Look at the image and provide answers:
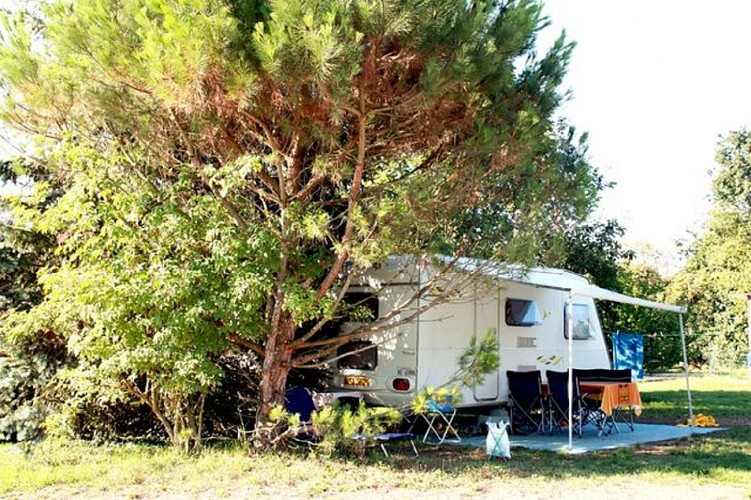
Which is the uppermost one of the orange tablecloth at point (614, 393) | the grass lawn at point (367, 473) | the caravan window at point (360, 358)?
the caravan window at point (360, 358)

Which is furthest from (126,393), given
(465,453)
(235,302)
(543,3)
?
(543,3)

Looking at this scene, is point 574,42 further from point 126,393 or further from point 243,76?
point 126,393

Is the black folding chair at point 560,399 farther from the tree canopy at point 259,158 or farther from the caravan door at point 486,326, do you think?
the tree canopy at point 259,158

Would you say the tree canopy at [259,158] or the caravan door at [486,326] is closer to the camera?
the tree canopy at [259,158]

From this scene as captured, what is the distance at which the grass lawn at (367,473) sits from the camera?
5512mm

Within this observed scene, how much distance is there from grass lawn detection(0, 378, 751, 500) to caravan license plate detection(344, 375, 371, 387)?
0.91 metres

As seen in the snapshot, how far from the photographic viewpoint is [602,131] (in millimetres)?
7723

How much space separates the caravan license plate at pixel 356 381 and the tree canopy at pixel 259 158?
121 centimetres

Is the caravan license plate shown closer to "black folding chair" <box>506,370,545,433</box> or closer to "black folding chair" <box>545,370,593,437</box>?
"black folding chair" <box>506,370,545,433</box>

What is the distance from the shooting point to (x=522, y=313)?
943cm

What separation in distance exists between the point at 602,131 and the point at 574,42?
112 cm

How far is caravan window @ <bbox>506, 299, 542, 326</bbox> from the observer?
30.2 feet

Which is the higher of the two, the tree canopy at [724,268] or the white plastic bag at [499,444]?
the tree canopy at [724,268]

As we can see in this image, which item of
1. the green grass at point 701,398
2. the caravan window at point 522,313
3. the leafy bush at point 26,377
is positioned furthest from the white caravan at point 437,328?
the green grass at point 701,398
